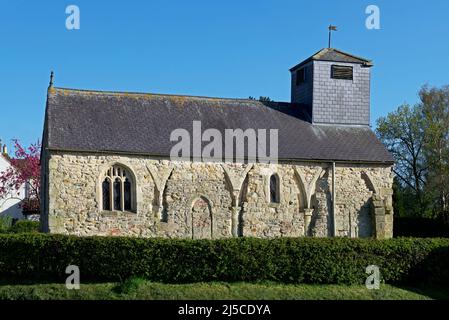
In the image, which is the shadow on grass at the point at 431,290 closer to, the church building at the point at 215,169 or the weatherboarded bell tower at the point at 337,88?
the church building at the point at 215,169

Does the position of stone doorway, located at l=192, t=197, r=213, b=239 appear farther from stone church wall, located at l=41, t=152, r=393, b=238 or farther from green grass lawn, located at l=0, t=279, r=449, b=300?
green grass lawn, located at l=0, t=279, r=449, b=300

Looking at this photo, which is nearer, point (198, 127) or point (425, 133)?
point (198, 127)

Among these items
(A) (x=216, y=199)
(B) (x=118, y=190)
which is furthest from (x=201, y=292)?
(B) (x=118, y=190)

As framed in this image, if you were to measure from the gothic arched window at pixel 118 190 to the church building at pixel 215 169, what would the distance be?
1.5 inches

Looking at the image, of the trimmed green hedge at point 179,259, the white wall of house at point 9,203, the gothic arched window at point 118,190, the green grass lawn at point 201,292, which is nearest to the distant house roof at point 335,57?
the gothic arched window at point 118,190

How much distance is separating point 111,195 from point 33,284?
645 cm

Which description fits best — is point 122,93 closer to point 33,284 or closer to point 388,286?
point 33,284

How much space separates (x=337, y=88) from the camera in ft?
95.4

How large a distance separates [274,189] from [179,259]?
8339 millimetres

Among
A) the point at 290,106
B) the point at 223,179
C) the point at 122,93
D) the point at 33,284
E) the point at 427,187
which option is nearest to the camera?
the point at 33,284

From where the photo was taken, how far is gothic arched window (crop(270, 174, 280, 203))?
84.9 feet

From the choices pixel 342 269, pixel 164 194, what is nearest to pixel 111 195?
pixel 164 194

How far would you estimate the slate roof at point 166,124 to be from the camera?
24.5m

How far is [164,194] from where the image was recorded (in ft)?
80.5
